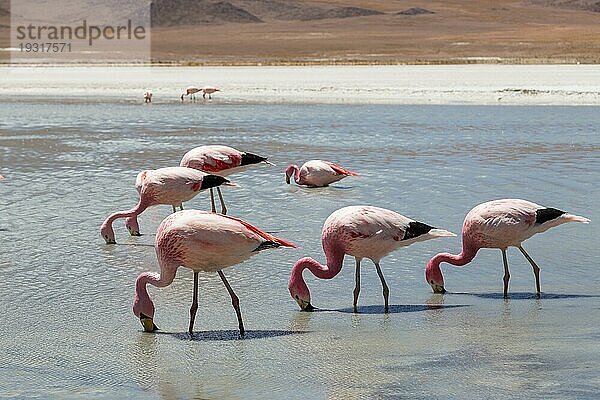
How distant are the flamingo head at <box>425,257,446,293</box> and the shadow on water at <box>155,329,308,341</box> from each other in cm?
123

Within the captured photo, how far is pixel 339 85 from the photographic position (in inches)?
1197

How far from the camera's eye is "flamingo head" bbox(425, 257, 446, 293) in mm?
7070

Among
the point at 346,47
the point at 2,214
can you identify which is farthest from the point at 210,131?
the point at 346,47

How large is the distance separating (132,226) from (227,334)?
322 cm

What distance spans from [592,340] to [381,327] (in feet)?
3.97

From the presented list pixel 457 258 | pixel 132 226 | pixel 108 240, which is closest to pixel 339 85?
pixel 132 226

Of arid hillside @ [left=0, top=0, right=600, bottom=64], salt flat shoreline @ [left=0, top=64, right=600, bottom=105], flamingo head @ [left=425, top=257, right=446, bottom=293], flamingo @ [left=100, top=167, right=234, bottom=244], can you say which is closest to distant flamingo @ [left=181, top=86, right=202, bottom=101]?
salt flat shoreline @ [left=0, top=64, right=600, bottom=105]

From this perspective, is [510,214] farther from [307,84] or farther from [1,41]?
[1,41]

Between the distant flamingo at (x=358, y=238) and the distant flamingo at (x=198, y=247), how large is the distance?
1.82ft

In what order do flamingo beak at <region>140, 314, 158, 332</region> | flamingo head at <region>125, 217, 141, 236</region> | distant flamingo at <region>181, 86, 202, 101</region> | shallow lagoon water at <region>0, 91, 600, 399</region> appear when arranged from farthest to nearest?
distant flamingo at <region>181, 86, 202, 101</region> < flamingo head at <region>125, 217, 141, 236</region> < flamingo beak at <region>140, 314, 158, 332</region> < shallow lagoon water at <region>0, 91, 600, 399</region>

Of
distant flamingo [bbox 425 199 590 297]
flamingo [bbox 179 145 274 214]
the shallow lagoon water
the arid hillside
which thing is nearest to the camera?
the shallow lagoon water

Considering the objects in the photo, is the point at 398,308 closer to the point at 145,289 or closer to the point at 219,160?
the point at 145,289

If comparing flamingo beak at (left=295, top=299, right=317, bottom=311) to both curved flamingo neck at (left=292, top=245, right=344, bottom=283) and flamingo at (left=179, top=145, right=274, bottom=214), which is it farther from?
flamingo at (left=179, top=145, right=274, bottom=214)

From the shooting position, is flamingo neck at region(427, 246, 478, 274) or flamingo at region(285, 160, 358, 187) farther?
flamingo at region(285, 160, 358, 187)
